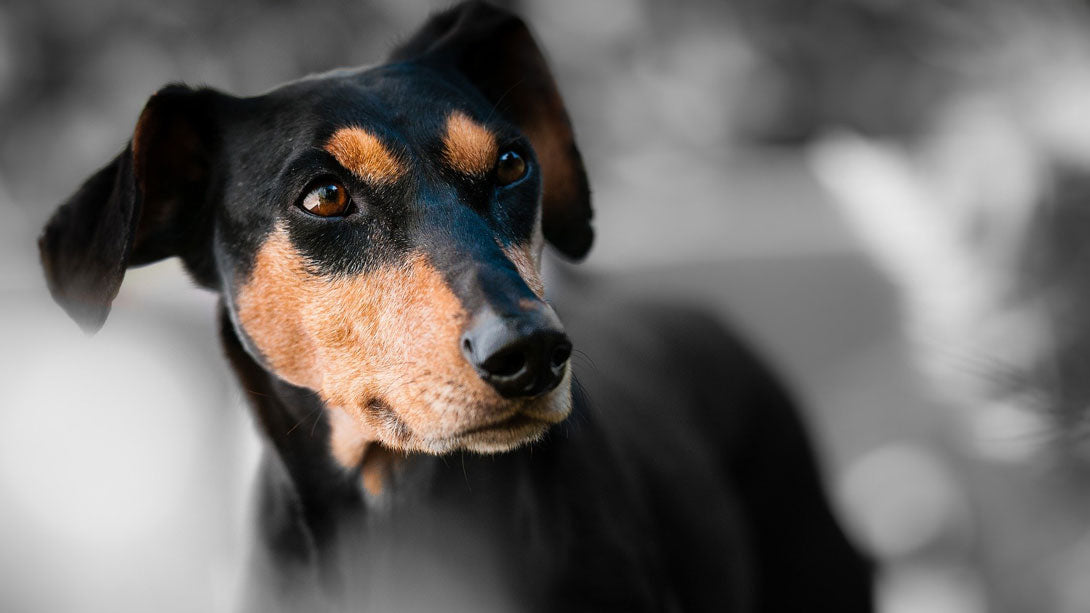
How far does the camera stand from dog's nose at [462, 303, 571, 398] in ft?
4.50

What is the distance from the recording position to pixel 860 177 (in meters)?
3.71

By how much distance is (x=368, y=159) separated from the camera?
1.66m

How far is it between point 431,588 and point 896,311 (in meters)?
2.09

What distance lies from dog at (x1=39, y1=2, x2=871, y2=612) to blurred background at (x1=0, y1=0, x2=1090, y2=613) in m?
0.36

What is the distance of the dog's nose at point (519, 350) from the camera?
137 centimetres

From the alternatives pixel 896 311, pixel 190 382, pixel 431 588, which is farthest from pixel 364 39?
pixel 431 588

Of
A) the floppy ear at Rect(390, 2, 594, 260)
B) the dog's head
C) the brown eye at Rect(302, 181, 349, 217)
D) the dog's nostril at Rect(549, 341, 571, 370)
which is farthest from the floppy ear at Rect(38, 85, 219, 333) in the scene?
the dog's nostril at Rect(549, 341, 571, 370)

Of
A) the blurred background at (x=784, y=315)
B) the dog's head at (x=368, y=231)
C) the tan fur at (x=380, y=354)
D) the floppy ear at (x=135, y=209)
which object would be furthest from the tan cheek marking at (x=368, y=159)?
the blurred background at (x=784, y=315)

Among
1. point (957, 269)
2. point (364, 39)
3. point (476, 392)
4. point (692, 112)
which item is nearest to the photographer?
point (476, 392)

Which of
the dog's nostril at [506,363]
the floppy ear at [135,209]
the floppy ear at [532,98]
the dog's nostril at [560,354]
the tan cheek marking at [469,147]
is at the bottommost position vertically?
the dog's nostril at [506,363]

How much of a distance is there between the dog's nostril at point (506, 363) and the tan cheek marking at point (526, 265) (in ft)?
0.76

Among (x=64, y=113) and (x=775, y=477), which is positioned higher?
(x=64, y=113)

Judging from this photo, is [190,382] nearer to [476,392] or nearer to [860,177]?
[476,392]

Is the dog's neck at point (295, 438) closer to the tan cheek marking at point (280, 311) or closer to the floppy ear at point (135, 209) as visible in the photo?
the tan cheek marking at point (280, 311)
